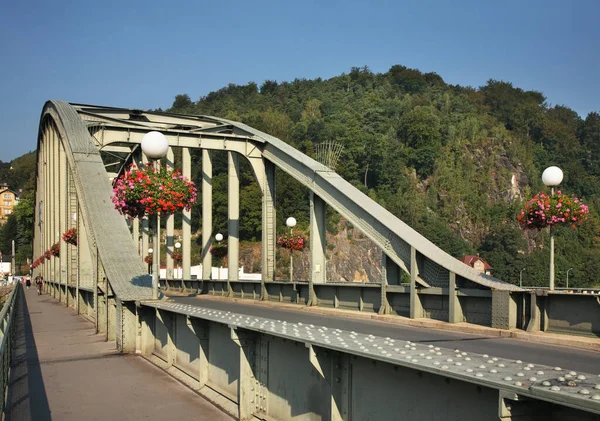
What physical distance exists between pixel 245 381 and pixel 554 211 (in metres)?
7.82

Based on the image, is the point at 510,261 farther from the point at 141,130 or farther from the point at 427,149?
the point at 141,130

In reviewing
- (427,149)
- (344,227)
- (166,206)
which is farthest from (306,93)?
(166,206)

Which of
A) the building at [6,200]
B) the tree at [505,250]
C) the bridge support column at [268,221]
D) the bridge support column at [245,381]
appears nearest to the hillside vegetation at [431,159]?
the tree at [505,250]

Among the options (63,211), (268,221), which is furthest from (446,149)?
(268,221)

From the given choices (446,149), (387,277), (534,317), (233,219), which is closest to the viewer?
(534,317)

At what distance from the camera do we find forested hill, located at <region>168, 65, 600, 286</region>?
106 metres

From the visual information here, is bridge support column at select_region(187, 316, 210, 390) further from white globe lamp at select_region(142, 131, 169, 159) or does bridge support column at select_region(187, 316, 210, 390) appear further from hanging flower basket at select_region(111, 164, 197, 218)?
white globe lamp at select_region(142, 131, 169, 159)

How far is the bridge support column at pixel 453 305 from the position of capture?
1410cm

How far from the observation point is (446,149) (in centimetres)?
12812

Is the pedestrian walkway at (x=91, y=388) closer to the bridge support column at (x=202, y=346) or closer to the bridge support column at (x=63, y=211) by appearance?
the bridge support column at (x=202, y=346)

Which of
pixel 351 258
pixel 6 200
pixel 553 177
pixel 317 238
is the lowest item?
pixel 351 258

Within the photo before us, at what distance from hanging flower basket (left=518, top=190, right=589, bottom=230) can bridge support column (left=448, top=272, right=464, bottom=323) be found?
72.6 inches

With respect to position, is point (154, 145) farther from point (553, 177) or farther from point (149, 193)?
point (553, 177)

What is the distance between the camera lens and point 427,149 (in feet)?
403
